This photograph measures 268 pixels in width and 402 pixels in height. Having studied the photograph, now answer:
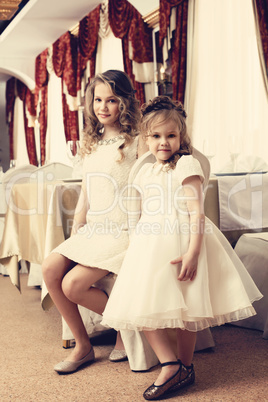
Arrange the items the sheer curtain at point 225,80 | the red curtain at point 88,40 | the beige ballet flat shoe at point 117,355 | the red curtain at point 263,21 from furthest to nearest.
Answer: the red curtain at point 88,40
the sheer curtain at point 225,80
the red curtain at point 263,21
the beige ballet flat shoe at point 117,355

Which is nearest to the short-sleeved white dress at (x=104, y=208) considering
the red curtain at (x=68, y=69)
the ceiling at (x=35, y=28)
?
the ceiling at (x=35, y=28)

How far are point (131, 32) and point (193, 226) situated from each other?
4.65 metres

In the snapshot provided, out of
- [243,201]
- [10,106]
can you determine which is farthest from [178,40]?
[10,106]

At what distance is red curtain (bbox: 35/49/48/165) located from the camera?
8.49m

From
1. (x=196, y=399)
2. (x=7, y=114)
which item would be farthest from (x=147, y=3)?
(x=7, y=114)

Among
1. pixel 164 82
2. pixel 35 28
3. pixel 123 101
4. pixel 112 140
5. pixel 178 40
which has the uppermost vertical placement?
pixel 35 28

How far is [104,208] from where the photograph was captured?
1882 millimetres

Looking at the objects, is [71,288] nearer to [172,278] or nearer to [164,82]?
[172,278]

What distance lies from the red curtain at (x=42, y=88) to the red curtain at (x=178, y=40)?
12.7 feet

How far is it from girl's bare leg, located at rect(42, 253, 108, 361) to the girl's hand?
1.27 ft

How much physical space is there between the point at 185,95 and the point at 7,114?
283 inches

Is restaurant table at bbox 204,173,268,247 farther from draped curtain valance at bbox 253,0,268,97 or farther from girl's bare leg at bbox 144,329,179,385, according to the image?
draped curtain valance at bbox 253,0,268,97

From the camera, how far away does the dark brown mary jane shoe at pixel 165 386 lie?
1.49 meters

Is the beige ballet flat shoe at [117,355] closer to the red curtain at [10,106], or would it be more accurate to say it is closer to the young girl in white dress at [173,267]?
the young girl in white dress at [173,267]
